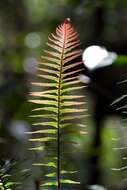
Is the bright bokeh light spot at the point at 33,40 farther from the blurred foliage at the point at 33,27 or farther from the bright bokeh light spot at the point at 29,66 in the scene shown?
the bright bokeh light spot at the point at 29,66

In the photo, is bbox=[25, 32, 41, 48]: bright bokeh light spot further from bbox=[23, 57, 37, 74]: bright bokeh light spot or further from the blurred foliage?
bbox=[23, 57, 37, 74]: bright bokeh light spot

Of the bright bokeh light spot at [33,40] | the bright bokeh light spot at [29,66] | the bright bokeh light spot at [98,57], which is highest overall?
the bright bokeh light spot at [33,40]

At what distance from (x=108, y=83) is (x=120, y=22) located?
3.30 feet

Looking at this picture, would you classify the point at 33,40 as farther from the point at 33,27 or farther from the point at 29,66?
the point at 29,66

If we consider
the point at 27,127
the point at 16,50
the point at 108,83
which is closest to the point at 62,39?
the point at 27,127

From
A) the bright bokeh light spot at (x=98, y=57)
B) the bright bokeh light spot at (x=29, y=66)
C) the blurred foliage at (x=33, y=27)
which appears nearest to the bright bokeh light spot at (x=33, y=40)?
the blurred foliage at (x=33, y=27)

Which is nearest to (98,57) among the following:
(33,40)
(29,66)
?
(29,66)

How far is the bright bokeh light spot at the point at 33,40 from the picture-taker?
A: 2.96m

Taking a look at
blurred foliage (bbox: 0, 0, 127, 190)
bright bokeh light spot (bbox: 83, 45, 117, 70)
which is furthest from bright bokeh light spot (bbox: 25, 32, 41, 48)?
bright bokeh light spot (bbox: 83, 45, 117, 70)

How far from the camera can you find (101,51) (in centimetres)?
118

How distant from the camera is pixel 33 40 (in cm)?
305

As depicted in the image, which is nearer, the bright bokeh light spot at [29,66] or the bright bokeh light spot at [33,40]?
the bright bokeh light spot at [29,66]

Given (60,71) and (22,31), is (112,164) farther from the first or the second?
(60,71)

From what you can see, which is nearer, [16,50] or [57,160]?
[57,160]
